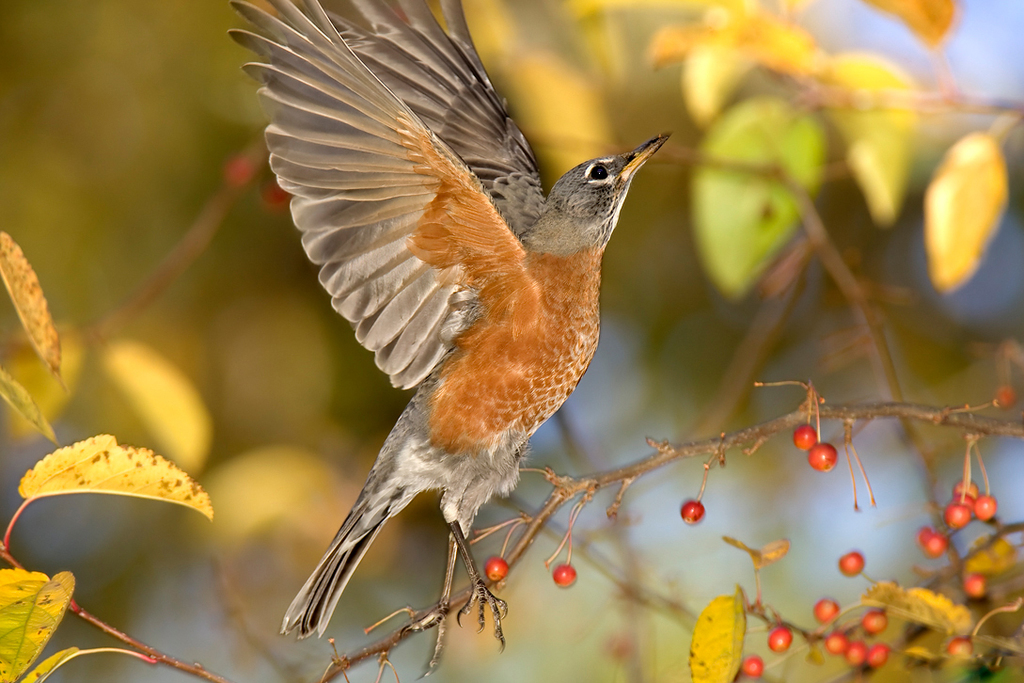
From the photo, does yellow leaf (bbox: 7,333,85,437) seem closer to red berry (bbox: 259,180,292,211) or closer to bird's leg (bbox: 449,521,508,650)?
red berry (bbox: 259,180,292,211)

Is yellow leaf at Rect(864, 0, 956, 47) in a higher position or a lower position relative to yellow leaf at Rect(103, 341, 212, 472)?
higher

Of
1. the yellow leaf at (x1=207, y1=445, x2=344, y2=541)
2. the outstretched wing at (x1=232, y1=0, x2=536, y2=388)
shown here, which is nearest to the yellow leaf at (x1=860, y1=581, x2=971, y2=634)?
the outstretched wing at (x1=232, y1=0, x2=536, y2=388)

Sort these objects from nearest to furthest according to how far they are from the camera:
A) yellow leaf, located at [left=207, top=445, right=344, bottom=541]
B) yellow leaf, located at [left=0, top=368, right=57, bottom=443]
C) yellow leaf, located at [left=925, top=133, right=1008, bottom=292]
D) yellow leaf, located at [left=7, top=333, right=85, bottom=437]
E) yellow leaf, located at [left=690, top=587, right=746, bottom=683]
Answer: yellow leaf, located at [left=0, top=368, right=57, bottom=443] < yellow leaf, located at [left=690, top=587, right=746, bottom=683] < yellow leaf, located at [left=925, top=133, right=1008, bottom=292] < yellow leaf, located at [left=7, top=333, right=85, bottom=437] < yellow leaf, located at [left=207, top=445, right=344, bottom=541]

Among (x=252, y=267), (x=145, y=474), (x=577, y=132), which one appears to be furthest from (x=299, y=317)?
(x=145, y=474)

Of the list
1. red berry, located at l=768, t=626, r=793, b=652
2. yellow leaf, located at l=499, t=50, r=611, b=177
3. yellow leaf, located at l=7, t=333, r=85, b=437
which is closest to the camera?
red berry, located at l=768, t=626, r=793, b=652

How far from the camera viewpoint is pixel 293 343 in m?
3.88

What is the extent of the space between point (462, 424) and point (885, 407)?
3.32 ft

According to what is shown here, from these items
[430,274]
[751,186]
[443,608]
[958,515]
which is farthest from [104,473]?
[751,186]

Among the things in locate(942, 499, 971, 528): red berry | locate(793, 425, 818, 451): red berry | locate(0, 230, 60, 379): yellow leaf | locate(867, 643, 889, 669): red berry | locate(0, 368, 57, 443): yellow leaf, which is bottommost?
locate(867, 643, 889, 669): red berry

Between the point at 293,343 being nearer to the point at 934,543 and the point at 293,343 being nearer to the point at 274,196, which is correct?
the point at 274,196

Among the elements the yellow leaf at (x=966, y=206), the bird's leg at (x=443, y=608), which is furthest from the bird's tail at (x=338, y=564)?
the yellow leaf at (x=966, y=206)

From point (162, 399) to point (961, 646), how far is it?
6.56 ft

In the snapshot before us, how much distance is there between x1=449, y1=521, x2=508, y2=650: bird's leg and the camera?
75.4 inches

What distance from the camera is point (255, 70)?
184 cm
